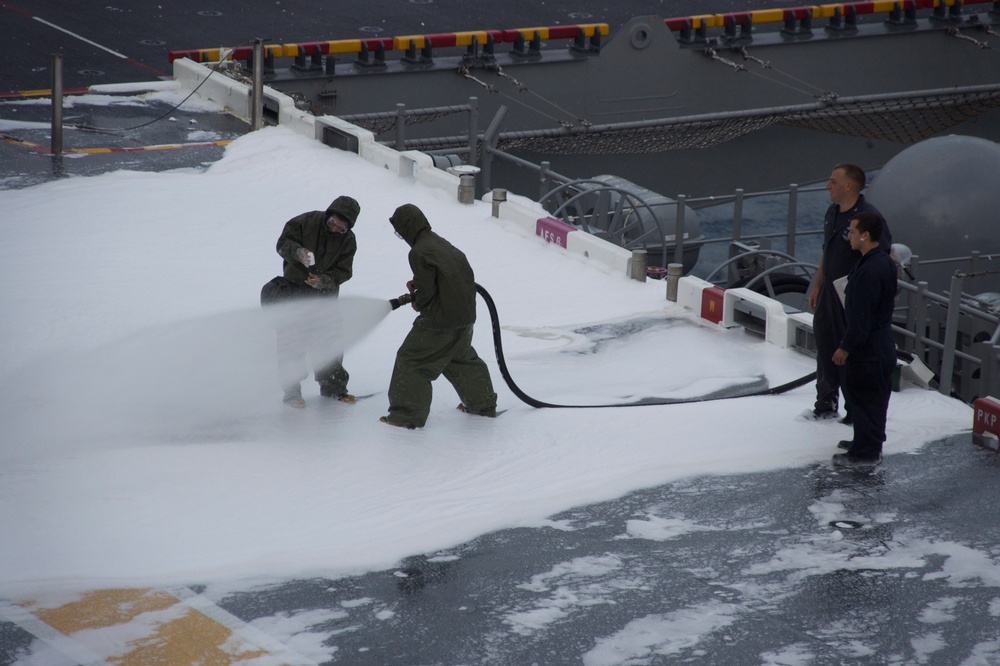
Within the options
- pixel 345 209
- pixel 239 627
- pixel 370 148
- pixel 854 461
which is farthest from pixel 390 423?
pixel 370 148

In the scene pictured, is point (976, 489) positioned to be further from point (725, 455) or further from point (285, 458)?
point (285, 458)

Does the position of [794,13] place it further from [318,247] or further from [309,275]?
[309,275]

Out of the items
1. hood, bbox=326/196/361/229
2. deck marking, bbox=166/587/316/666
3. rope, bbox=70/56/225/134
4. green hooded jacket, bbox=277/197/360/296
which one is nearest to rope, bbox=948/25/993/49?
rope, bbox=70/56/225/134

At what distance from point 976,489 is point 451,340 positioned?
3588 millimetres

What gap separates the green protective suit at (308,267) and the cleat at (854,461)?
3.53 meters

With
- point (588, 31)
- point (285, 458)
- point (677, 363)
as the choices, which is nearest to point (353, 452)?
point (285, 458)

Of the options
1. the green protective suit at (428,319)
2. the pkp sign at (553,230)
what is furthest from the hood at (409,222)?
the pkp sign at (553,230)

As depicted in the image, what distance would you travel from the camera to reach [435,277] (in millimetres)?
8578

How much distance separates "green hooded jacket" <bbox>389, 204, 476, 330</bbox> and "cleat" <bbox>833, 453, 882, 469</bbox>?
2.63 meters

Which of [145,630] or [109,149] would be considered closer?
[145,630]

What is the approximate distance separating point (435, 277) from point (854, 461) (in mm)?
3041

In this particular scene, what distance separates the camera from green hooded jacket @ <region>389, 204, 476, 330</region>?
8.51 meters

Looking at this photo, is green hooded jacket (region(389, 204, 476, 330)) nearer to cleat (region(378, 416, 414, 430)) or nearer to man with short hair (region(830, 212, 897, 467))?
cleat (region(378, 416, 414, 430))

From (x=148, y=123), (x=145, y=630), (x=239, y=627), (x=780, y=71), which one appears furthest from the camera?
(x=780, y=71)
